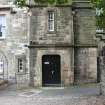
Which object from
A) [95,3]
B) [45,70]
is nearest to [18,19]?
[45,70]

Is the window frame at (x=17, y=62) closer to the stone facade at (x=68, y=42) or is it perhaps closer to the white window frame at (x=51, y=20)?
the stone facade at (x=68, y=42)

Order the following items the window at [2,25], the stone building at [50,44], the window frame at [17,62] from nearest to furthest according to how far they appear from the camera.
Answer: the stone building at [50,44] < the window frame at [17,62] < the window at [2,25]

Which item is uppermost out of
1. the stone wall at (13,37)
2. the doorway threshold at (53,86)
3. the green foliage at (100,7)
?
the green foliage at (100,7)

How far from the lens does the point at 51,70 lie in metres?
35.1

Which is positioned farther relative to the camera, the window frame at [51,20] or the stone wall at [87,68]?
the stone wall at [87,68]

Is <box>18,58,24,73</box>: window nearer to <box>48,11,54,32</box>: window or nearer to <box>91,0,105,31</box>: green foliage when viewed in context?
<box>48,11,54,32</box>: window

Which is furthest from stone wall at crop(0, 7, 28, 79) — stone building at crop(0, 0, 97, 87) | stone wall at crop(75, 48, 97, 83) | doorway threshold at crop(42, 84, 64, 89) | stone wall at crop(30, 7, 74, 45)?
stone wall at crop(75, 48, 97, 83)

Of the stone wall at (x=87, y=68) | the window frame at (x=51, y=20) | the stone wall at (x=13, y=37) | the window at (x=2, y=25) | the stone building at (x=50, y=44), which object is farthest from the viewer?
the window at (x=2, y=25)

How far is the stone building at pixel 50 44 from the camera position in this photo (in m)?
34.5

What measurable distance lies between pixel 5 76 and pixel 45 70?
131 inches

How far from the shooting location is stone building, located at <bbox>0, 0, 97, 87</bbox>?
34500 mm

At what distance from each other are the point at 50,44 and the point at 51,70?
86.2 inches

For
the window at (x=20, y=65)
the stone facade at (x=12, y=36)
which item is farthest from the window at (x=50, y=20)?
the window at (x=20, y=65)

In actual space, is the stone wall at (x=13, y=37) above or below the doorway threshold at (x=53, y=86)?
above
